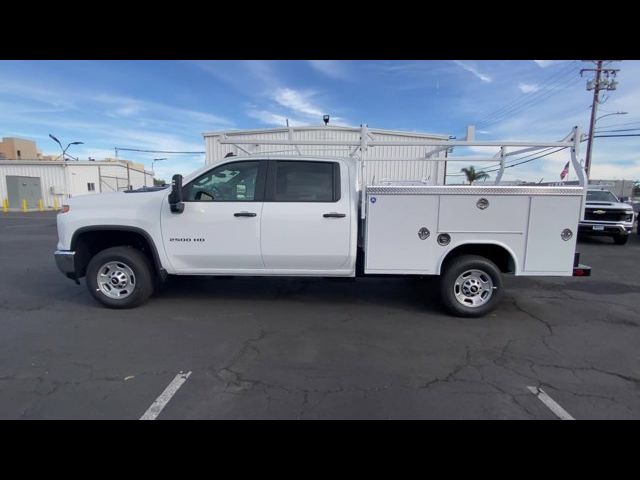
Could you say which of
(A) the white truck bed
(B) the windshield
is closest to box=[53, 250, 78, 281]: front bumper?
(A) the white truck bed

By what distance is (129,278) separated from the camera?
15.6ft

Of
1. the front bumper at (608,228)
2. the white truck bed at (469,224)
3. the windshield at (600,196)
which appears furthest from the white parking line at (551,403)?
the windshield at (600,196)

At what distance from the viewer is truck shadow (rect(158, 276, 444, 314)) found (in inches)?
205

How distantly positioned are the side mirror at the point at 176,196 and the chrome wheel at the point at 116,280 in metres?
1.10

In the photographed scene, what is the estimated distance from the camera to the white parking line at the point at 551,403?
2621mm

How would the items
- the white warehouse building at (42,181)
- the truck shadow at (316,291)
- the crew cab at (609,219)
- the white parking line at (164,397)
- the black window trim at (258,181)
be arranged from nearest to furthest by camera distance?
the white parking line at (164,397)
the black window trim at (258,181)
the truck shadow at (316,291)
the crew cab at (609,219)
the white warehouse building at (42,181)

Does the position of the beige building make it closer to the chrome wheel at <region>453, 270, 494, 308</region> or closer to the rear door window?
the rear door window

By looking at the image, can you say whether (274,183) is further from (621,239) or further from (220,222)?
(621,239)

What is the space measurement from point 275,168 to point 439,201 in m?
2.14

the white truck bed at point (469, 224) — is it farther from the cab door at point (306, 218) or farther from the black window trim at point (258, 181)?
the black window trim at point (258, 181)

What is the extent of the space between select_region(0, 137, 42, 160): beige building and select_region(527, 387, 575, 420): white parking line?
2314 inches

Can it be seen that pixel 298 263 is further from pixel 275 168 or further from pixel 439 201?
pixel 439 201
